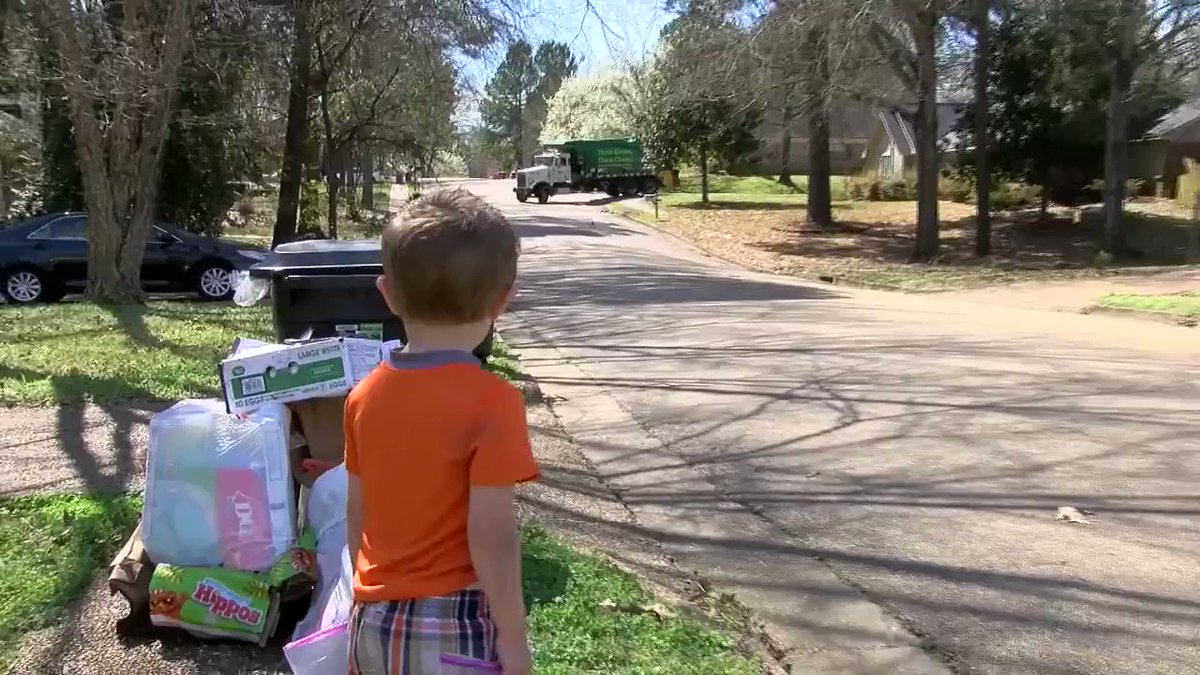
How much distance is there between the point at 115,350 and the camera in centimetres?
A: 998

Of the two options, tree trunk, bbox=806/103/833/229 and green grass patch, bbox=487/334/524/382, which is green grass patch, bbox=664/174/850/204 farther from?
green grass patch, bbox=487/334/524/382

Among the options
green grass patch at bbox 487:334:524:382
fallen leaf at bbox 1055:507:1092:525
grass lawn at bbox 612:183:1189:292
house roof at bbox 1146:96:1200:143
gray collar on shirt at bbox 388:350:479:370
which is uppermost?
house roof at bbox 1146:96:1200:143

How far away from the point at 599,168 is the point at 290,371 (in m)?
61.9

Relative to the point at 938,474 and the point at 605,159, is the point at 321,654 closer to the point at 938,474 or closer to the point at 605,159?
the point at 938,474

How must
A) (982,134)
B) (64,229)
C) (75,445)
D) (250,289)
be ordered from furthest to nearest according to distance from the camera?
(982,134) → (64,229) → (250,289) → (75,445)

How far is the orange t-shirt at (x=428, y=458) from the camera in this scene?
2.12 meters

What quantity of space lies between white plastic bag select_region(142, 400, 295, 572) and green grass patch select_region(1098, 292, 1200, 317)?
14.2m

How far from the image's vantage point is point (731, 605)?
15.6ft

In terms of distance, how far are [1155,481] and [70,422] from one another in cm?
659

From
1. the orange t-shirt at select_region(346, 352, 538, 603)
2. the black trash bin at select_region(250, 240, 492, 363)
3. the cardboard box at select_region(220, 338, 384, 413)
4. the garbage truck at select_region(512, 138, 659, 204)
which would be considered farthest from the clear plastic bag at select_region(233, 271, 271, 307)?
the garbage truck at select_region(512, 138, 659, 204)

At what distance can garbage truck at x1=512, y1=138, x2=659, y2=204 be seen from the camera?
6444 centimetres

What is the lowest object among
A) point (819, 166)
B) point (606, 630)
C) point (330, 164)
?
point (606, 630)

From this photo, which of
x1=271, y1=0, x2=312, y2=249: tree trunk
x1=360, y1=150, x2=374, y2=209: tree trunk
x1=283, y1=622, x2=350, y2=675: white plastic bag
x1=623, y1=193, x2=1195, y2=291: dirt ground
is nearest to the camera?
x1=283, y1=622, x2=350, y2=675: white plastic bag

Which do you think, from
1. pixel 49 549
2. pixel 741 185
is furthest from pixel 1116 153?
pixel 741 185
